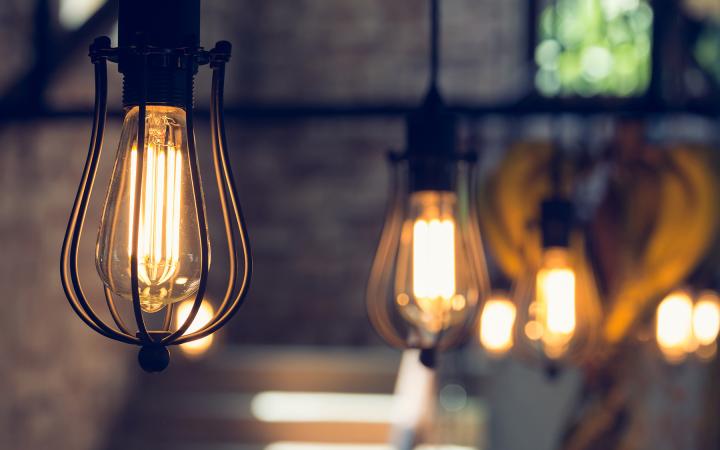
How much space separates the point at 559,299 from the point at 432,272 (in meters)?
0.65

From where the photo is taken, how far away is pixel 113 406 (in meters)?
4.94

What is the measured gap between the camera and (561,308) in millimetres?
1808

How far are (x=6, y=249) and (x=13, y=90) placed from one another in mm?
607

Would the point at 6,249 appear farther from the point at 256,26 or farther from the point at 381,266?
the point at 256,26

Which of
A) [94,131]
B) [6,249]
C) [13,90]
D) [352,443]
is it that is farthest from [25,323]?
[94,131]

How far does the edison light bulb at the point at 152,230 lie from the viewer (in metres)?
0.78

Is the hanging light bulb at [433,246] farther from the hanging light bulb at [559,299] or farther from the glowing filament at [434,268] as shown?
the hanging light bulb at [559,299]

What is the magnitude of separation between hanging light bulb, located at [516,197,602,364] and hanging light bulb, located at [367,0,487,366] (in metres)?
0.55

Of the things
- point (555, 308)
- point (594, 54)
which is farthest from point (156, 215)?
point (594, 54)

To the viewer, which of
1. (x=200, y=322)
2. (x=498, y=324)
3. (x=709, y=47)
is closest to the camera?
(x=498, y=324)

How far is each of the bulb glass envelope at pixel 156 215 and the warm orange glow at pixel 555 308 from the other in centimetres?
112

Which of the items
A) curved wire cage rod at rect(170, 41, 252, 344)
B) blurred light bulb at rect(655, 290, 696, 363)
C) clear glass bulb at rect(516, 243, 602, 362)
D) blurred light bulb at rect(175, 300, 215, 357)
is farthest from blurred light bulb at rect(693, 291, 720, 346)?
curved wire cage rod at rect(170, 41, 252, 344)

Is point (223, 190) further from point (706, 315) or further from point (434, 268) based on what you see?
point (706, 315)

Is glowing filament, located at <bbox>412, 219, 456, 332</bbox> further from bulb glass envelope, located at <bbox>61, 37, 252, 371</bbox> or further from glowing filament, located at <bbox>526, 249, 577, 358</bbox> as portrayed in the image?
glowing filament, located at <bbox>526, 249, 577, 358</bbox>
